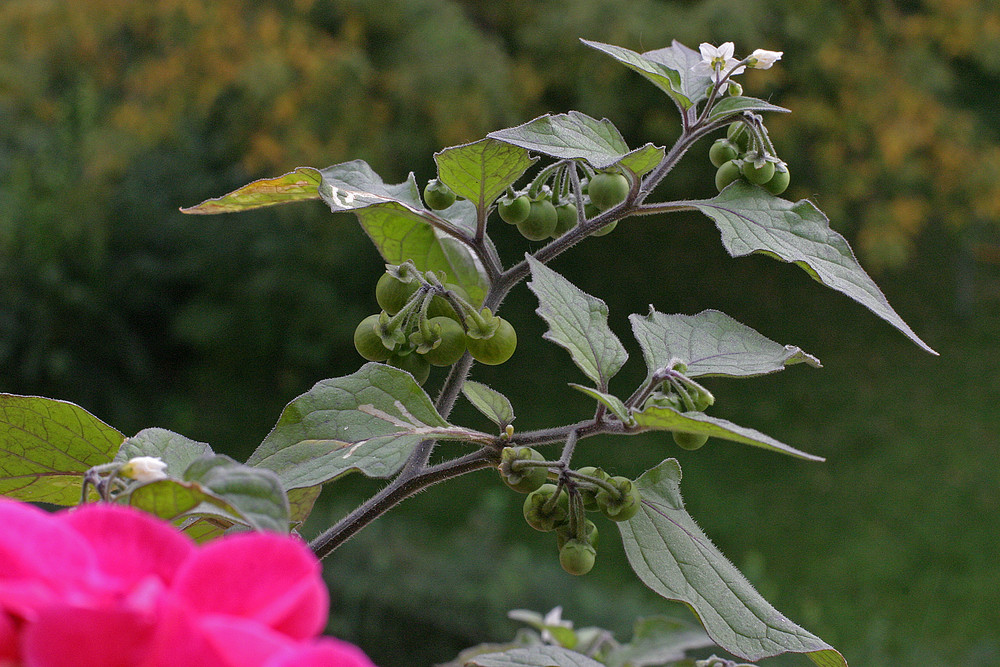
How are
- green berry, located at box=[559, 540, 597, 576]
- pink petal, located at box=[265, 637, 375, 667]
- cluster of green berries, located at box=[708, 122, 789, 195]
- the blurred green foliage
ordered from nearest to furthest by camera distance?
pink petal, located at box=[265, 637, 375, 667] < green berry, located at box=[559, 540, 597, 576] < cluster of green berries, located at box=[708, 122, 789, 195] < the blurred green foliage

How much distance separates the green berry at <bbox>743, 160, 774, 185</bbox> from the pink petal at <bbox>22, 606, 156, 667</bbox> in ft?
1.88

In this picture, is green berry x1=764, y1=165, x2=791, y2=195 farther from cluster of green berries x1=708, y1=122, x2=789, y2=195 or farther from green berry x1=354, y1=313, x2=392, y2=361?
green berry x1=354, y1=313, x2=392, y2=361

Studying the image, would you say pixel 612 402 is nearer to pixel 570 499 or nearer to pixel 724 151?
pixel 570 499

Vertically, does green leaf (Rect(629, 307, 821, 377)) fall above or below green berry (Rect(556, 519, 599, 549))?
above

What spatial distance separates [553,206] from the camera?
767 mm

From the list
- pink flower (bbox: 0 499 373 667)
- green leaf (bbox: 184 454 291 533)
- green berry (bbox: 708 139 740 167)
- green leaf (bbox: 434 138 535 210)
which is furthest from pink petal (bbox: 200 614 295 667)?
green berry (bbox: 708 139 740 167)

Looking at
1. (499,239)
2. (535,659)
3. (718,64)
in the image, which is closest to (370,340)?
(535,659)

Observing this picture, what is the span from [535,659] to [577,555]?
103mm

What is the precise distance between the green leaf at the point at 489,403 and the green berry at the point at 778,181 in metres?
0.27

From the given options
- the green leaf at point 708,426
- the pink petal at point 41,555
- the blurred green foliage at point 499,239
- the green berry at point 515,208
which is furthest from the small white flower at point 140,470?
the blurred green foliage at point 499,239

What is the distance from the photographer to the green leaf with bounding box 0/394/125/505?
2.01ft

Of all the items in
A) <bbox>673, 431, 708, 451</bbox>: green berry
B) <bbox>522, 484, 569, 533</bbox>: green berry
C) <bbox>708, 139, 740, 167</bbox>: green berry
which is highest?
<bbox>708, 139, 740, 167</bbox>: green berry

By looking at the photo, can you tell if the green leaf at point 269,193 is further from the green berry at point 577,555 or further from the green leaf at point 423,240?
the green berry at point 577,555

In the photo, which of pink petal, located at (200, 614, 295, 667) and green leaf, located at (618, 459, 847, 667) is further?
green leaf, located at (618, 459, 847, 667)
